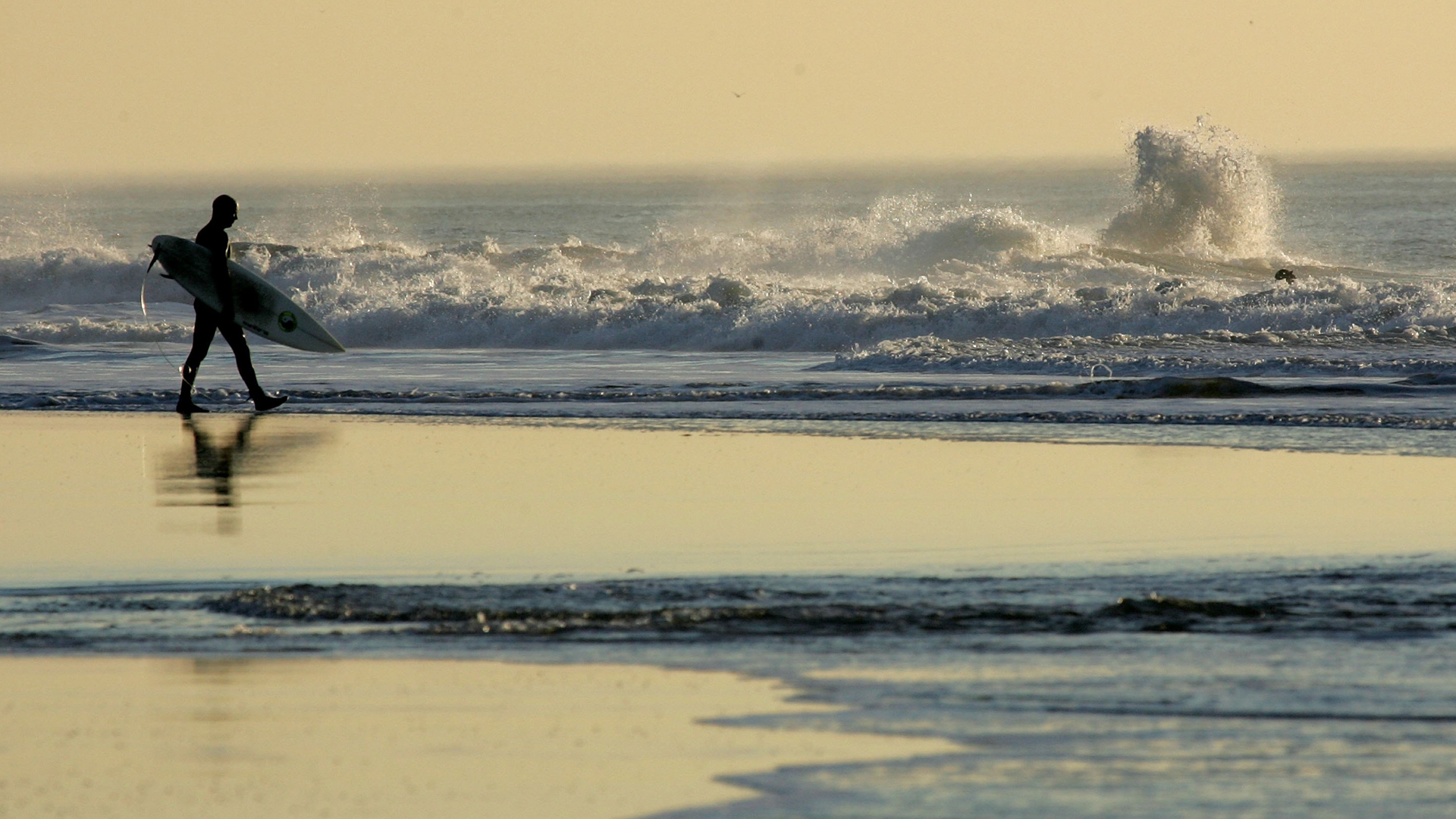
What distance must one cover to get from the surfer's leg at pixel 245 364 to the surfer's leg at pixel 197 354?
9 cm

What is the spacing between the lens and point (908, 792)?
3955 millimetres

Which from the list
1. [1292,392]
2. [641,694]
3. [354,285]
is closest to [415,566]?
[641,694]

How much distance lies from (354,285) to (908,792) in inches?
1064

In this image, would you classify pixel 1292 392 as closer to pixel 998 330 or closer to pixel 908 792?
pixel 998 330

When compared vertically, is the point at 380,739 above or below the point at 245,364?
below

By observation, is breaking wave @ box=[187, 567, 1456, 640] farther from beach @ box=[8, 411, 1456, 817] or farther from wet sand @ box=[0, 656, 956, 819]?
wet sand @ box=[0, 656, 956, 819]

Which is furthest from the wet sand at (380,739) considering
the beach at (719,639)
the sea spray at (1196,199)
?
the sea spray at (1196,199)

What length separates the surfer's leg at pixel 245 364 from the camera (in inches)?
511

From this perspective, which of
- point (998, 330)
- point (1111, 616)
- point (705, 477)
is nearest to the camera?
point (1111, 616)

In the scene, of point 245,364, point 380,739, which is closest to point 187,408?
point 245,364

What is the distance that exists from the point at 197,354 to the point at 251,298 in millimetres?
1492

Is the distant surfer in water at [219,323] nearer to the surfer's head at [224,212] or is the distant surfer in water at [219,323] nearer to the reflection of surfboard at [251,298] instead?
the surfer's head at [224,212]

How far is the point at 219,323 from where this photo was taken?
42.5 feet

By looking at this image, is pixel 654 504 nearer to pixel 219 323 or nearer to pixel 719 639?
pixel 719 639
